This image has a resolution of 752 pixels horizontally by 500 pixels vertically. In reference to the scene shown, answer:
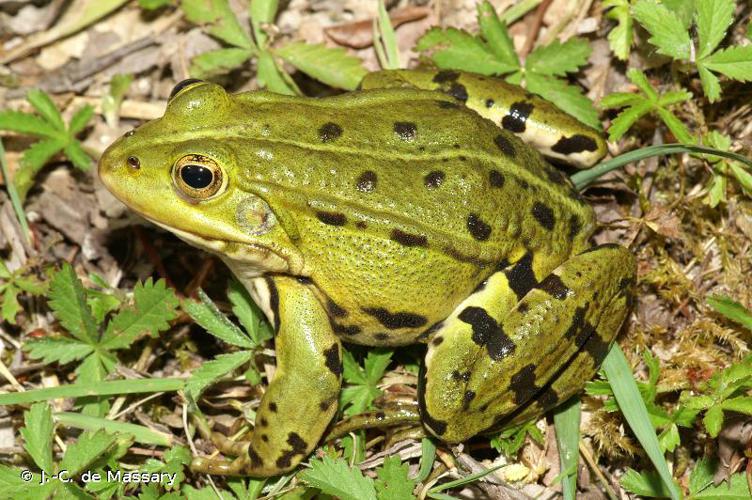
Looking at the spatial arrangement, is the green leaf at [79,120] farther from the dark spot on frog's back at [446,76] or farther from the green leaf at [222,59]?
the dark spot on frog's back at [446,76]

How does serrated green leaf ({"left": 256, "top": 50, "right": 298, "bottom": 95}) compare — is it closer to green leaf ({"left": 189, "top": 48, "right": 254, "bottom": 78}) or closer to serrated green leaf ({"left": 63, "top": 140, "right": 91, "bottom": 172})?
green leaf ({"left": 189, "top": 48, "right": 254, "bottom": 78})

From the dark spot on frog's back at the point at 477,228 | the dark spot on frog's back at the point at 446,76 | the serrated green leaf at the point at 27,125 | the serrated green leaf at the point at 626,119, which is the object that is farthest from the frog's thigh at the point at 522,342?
the serrated green leaf at the point at 27,125

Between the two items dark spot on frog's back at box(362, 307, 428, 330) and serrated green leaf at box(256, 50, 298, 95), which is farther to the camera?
serrated green leaf at box(256, 50, 298, 95)

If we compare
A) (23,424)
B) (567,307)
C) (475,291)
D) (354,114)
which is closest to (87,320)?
(23,424)

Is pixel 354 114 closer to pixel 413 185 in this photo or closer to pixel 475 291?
pixel 413 185

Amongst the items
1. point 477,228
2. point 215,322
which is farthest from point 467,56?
point 215,322

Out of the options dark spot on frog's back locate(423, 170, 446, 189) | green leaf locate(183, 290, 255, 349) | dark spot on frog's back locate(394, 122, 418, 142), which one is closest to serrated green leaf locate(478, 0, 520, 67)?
dark spot on frog's back locate(394, 122, 418, 142)
